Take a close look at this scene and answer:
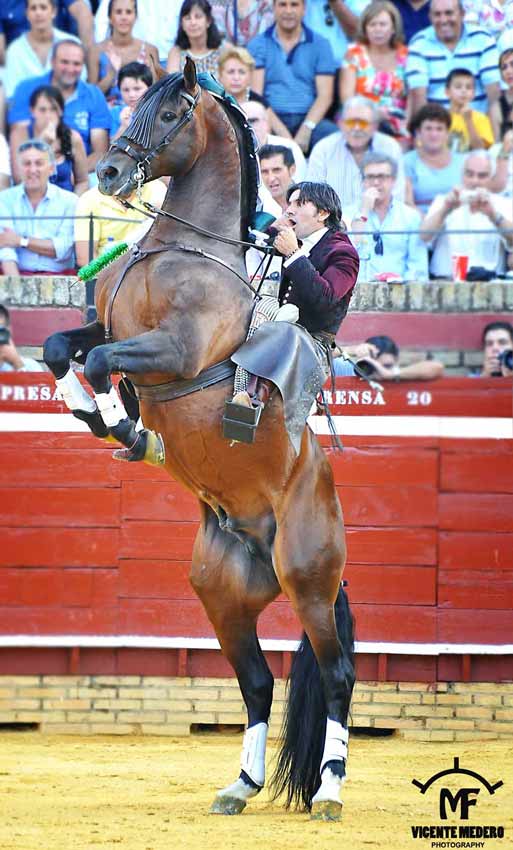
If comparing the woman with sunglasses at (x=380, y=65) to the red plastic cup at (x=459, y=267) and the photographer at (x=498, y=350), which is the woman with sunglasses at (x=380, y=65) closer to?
the red plastic cup at (x=459, y=267)

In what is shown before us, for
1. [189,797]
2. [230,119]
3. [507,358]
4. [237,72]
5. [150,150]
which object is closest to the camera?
[150,150]

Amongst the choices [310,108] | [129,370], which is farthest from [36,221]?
[129,370]

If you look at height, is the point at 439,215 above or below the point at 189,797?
above

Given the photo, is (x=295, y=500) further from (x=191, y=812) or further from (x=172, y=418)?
(x=191, y=812)

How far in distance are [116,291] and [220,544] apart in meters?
1.17

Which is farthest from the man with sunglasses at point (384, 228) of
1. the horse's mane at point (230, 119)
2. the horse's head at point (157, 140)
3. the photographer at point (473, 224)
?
the horse's head at point (157, 140)

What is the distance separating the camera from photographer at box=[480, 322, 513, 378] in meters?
8.23

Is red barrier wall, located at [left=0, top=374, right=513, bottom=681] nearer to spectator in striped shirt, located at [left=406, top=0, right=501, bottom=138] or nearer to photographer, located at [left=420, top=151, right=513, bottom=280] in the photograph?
photographer, located at [left=420, top=151, right=513, bottom=280]

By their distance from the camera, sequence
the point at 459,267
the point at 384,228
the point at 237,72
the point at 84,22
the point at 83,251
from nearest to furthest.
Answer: the point at 83,251 → the point at 459,267 → the point at 384,228 → the point at 237,72 → the point at 84,22

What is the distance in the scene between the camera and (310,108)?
9992 mm

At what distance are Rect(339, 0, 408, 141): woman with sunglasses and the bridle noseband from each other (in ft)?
15.4

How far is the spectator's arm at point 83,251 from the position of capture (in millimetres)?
8367

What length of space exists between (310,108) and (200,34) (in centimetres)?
91

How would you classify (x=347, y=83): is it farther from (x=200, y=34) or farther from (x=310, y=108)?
(x=200, y=34)
